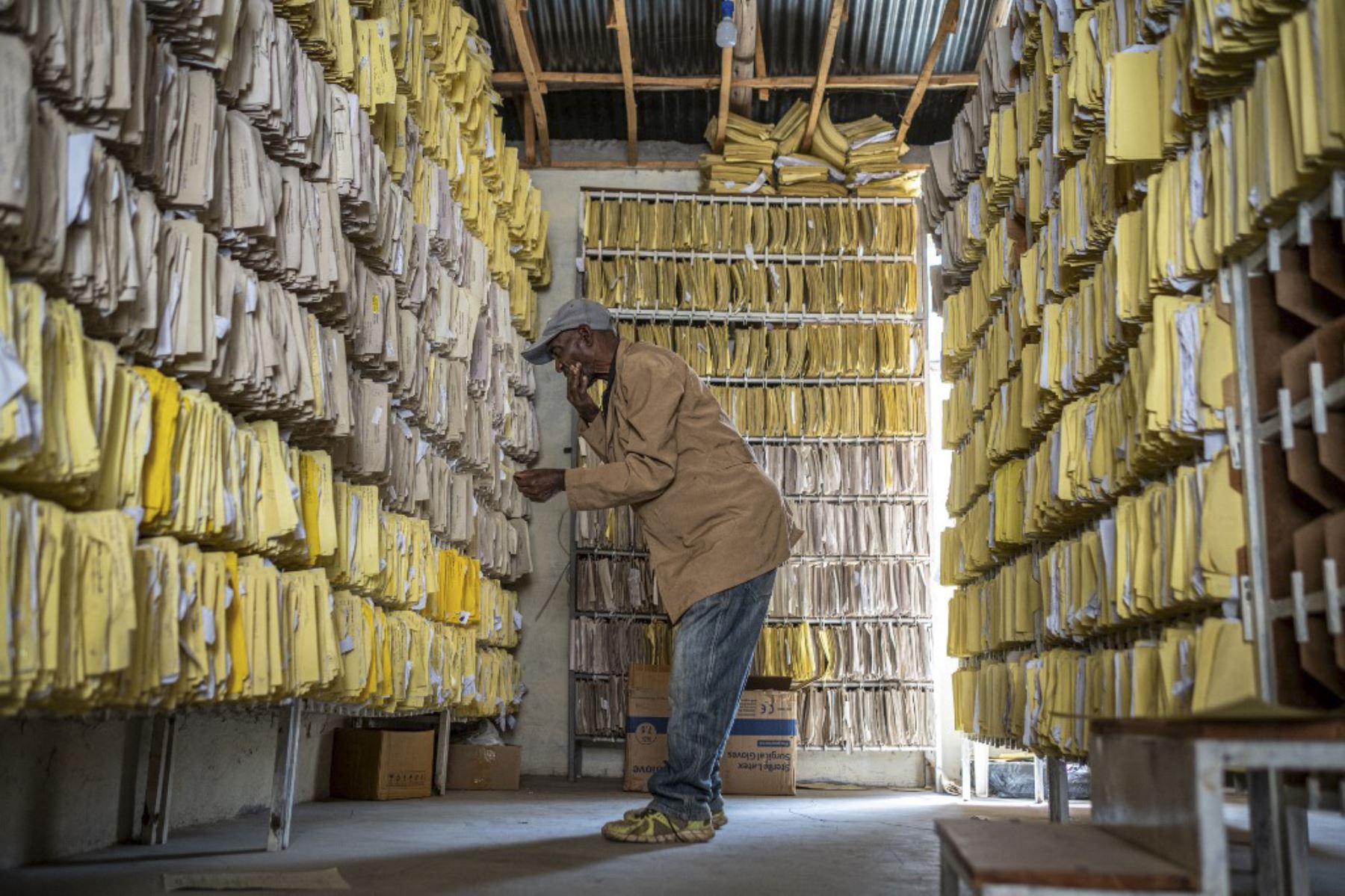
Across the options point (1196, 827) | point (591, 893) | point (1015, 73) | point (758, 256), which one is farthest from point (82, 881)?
point (758, 256)

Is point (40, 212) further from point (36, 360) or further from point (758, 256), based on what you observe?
point (758, 256)

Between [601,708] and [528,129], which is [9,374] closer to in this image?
[601,708]

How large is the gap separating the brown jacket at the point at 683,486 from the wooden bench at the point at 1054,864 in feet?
7.49

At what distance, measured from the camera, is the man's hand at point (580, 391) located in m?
4.85

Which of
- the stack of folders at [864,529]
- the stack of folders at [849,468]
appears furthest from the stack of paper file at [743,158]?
the stack of folders at [864,529]

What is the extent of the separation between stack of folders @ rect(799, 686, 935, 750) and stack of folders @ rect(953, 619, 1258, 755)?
6.52ft

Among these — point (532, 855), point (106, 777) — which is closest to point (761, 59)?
point (532, 855)

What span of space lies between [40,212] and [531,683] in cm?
631

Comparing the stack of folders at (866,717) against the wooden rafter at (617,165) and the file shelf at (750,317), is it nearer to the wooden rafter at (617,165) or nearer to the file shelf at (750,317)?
the file shelf at (750,317)

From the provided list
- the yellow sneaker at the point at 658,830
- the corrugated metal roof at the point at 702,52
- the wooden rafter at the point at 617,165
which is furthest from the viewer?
the wooden rafter at the point at 617,165

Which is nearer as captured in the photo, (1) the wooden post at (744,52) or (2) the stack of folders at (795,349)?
(1) the wooden post at (744,52)

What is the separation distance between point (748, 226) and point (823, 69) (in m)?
1.15

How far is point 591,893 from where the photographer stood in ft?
10.6

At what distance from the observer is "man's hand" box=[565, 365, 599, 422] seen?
4852mm
